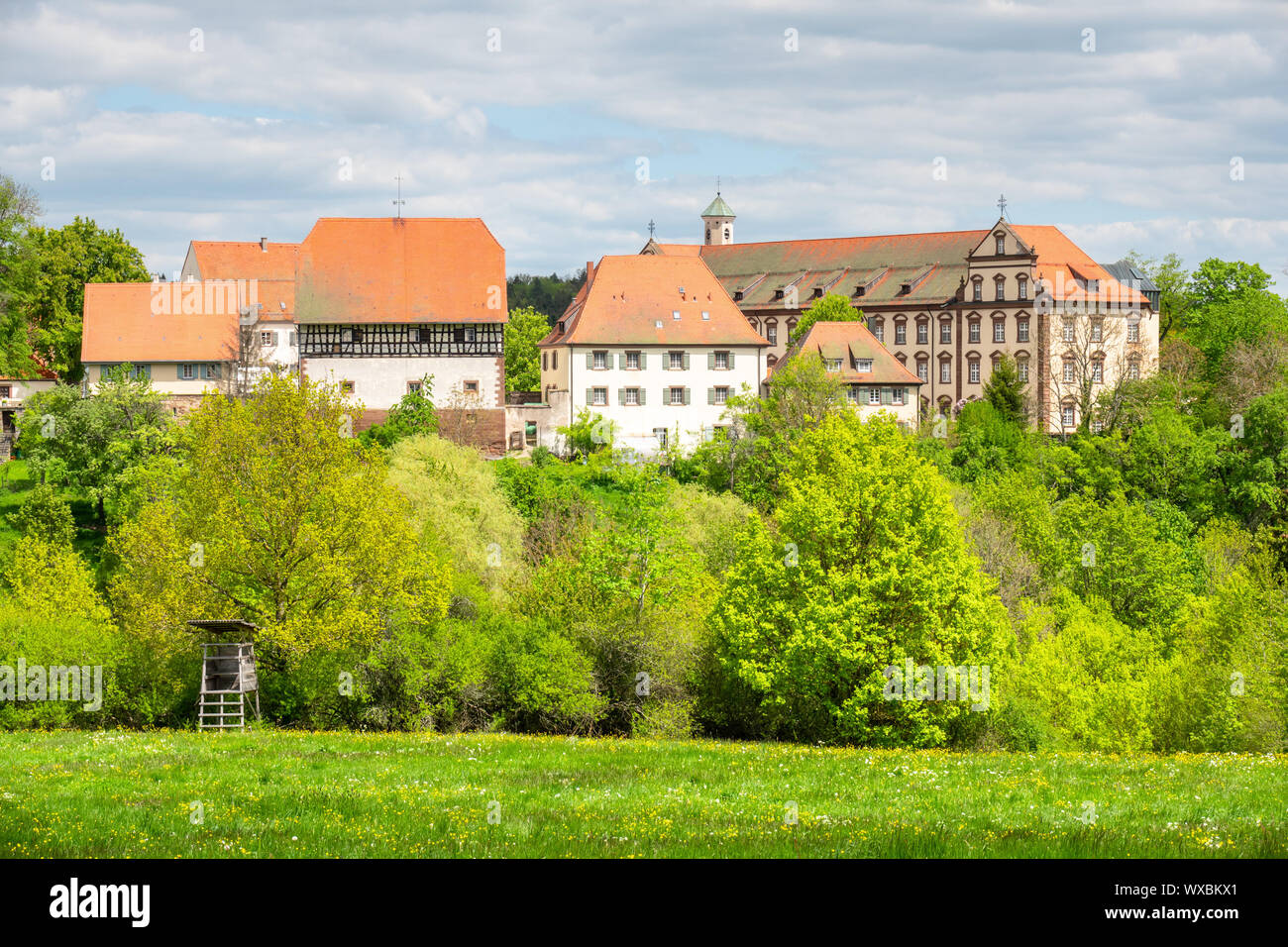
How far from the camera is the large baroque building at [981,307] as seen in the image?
9225 centimetres

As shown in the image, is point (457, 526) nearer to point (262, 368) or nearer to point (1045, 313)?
point (262, 368)

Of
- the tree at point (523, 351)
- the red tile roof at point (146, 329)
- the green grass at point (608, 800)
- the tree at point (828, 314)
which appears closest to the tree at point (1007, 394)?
the tree at point (828, 314)

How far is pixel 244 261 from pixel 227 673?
54.7m

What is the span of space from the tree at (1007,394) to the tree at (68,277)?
49847mm

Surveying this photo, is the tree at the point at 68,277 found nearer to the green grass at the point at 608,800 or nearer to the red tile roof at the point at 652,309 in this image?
the red tile roof at the point at 652,309

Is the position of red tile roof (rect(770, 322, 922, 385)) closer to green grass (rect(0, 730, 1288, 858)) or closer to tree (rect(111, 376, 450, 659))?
tree (rect(111, 376, 450, 659))

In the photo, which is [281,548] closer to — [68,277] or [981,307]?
[68,277]

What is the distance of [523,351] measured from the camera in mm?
118375

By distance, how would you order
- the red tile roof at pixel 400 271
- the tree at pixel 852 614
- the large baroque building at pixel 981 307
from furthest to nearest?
1. the large baroque building at pixel 981 307
2. the red tile roof at pixel 400 271
3. the tree at pixel 852 614

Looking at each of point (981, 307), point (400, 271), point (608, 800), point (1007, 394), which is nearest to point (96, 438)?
point (400, 271)

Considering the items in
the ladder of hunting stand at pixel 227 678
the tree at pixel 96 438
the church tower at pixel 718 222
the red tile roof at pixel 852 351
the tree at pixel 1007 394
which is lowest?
the ladder of hunting stand at pixel 227 678

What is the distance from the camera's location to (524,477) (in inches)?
2431

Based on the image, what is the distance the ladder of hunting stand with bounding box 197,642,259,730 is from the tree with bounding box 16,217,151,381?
55027 millimetres
